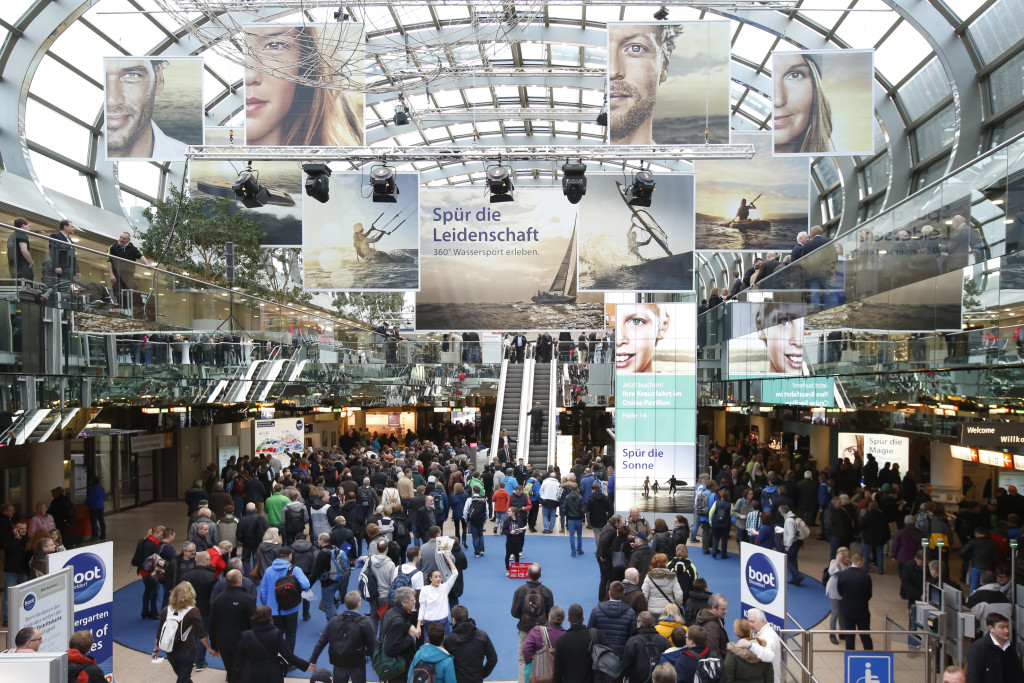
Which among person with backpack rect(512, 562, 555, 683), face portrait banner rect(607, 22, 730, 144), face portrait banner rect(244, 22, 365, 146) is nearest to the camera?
person with backpack rect(512, 562, 555, 683)

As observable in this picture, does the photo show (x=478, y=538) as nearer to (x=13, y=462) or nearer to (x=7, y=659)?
(x=13, y=462)

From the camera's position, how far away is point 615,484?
17094 mm

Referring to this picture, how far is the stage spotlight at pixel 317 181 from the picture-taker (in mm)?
16609

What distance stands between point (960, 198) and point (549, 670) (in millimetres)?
6686

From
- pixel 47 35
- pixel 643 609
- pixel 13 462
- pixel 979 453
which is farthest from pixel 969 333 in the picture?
pixel 47 35

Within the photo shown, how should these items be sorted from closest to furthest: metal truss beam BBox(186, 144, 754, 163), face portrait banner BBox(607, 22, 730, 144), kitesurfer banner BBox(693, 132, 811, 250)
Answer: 1. face portrait banner BBox(607, 22, 730, 144)
2. metal truss beam BBox(186, 144, 754, 163)
3. kitesurfer banner BBox(693, 132, 811, 250)

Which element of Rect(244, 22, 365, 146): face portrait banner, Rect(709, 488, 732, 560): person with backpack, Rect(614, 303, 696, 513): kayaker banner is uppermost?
Rect(244, 22, 365, 146): face portrait banner

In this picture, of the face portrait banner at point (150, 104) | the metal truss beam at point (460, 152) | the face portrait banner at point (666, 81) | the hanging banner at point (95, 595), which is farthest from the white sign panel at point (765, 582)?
the face portrait banner at point (150, 104)

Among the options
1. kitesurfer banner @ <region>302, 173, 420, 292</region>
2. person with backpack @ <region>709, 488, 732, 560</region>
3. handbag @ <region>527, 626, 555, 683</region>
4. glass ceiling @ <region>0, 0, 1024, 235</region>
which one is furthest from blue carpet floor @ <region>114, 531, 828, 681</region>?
glass ceiling @ <region>0, 0, 1024, 235</region>

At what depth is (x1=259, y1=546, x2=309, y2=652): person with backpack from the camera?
9.16 meters

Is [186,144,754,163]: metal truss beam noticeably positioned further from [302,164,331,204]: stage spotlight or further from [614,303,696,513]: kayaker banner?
[614,303,696,513]: kayaker banner

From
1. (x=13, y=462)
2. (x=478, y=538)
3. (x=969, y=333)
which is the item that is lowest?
(x=478, y=538)

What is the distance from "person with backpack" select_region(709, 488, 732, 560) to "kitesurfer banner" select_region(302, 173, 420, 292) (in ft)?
24.0

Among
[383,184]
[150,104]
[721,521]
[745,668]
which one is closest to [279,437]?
[383,184]
